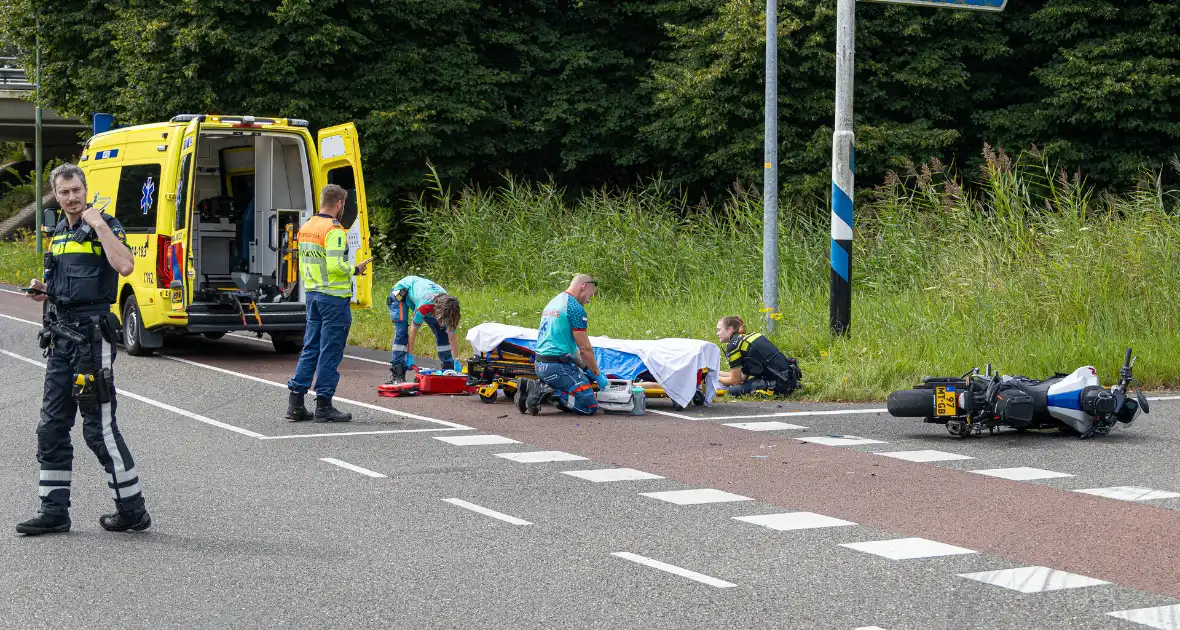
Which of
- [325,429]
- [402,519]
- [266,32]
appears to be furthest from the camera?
[266,32]

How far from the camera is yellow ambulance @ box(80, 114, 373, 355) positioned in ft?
51.1

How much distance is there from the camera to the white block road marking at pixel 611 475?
8.55m

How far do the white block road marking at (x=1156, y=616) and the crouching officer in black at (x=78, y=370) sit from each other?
468 cm

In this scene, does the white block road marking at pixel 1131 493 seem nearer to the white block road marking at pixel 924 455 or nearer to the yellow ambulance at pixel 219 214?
the white block road marking at pixel 924 455

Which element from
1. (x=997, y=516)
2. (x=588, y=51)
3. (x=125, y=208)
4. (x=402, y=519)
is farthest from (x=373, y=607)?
(x=588, y=51)

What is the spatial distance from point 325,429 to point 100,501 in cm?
308

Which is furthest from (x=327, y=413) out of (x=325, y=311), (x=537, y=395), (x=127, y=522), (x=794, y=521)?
(x=794, y=521)

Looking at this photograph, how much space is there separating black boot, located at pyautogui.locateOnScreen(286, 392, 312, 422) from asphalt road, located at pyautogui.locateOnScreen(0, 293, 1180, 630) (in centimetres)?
16

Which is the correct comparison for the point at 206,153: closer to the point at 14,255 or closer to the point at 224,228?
the point at 224,228

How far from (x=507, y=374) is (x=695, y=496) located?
4693mm

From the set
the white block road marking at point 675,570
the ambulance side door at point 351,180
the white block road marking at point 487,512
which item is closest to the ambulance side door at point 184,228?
the ambulance side door at point 351,180

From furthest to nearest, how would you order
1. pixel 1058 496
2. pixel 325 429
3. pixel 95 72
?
pixel 95 72 < pixel 325 429 < pixel 1058 496

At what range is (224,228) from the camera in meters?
17.6

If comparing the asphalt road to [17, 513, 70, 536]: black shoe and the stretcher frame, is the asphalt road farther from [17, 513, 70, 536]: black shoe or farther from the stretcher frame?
the stretcher frame
